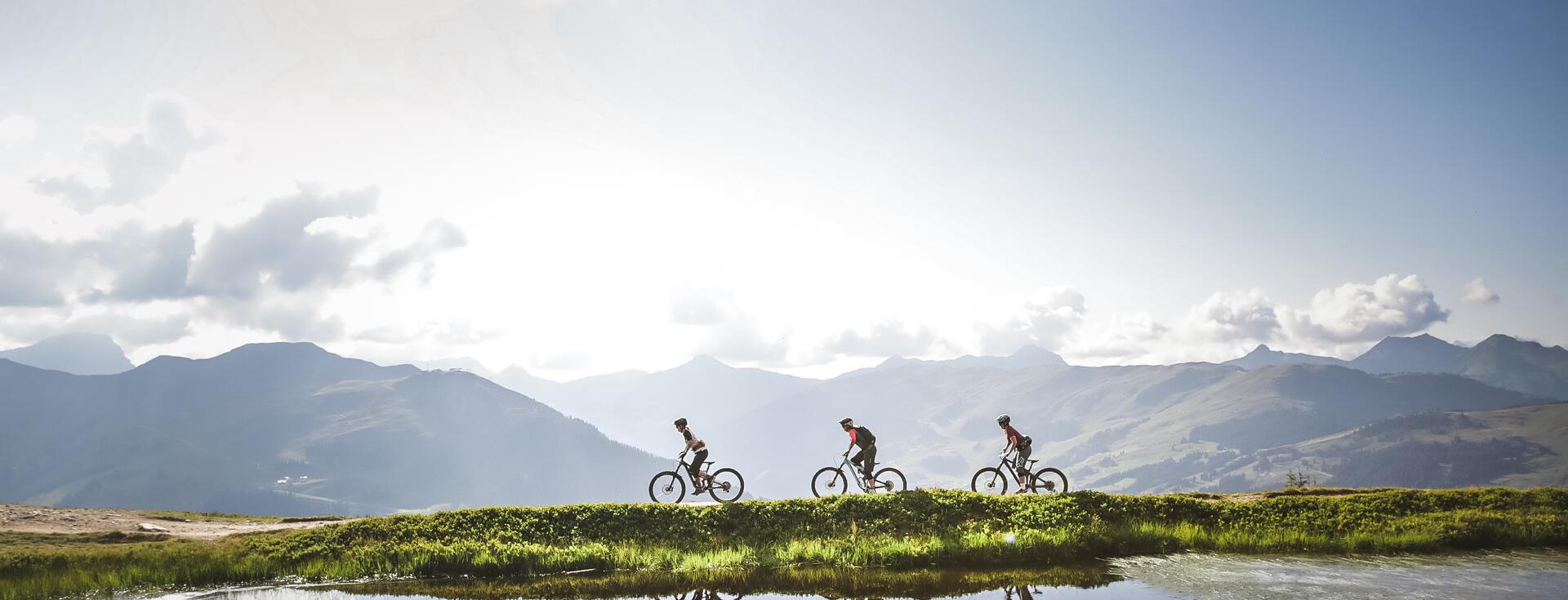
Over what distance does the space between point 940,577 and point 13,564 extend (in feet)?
75.3

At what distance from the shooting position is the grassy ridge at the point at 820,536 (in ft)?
71.2

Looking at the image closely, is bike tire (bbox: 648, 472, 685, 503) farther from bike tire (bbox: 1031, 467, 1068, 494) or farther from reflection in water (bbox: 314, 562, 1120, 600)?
bike tire (bbox: 1031, 467, 1068, 494)

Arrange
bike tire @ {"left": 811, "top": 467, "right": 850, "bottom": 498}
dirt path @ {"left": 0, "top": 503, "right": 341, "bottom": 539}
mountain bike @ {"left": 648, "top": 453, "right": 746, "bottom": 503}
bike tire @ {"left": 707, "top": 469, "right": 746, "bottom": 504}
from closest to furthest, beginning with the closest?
dirt path @ {"left": 0, "top": 503, "right": 341, "bottom": 539}
mountain bike @ {"left": 648, "top": 453, "right": 746, "bottom": 503}
bike tire @ {"left": 811, "top": 467, "right": 850, "bottom": 498}
bike tire @ {"left": 707, "top": 469, "right": 746, "bottom": 504}

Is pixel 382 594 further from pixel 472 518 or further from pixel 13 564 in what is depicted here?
pixel 13 564

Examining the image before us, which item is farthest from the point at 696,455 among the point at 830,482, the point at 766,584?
the point at 766,584

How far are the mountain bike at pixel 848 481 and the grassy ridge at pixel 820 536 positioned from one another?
3820 mm

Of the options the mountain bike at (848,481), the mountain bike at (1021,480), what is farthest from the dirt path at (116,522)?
the mountain bike at (1021,480)

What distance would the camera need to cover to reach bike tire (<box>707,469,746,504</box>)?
30594 mm

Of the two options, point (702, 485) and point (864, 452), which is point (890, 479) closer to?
point (864, 452)

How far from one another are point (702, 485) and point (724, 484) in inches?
33.0

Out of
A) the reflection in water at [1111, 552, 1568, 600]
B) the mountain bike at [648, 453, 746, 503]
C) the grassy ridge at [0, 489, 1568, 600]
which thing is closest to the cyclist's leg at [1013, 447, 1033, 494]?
the grassy ridge at [0, 489, 1568, 600]

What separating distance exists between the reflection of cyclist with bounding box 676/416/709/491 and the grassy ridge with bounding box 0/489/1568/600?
11.2 ft

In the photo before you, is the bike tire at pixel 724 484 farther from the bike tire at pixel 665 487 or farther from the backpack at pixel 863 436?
the backpack at pixel 863 436

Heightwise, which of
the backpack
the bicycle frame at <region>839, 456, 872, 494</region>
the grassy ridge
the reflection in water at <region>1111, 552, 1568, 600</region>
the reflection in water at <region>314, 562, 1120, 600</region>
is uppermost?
the backpack
